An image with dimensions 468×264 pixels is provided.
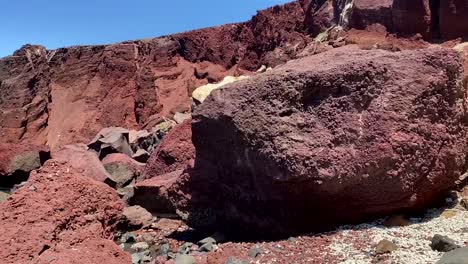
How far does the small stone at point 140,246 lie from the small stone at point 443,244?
3.13 m

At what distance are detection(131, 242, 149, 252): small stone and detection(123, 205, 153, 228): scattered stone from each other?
2.15 ft

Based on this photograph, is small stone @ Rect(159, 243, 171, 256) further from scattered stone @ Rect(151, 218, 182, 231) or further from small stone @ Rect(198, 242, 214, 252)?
scattered stone @ Rect(151, 218, 182, 231)

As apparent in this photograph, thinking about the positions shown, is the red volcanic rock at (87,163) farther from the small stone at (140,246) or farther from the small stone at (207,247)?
the small stone at (207,247)

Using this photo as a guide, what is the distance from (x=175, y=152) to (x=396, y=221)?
3.69m

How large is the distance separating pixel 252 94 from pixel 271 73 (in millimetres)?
309

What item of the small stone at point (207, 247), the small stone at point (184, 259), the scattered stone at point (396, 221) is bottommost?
the small stone at point (184, 259)

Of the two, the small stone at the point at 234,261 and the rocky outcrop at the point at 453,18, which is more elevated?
the rocky outcrop at the point at 453,18

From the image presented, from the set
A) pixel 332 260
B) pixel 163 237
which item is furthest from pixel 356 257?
pixel 163 237

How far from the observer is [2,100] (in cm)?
2608

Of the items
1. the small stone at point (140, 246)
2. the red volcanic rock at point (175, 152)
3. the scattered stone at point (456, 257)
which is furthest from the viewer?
the red volcanic rock at point (175, 152)

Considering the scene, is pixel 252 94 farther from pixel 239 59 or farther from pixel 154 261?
pixel 239 59

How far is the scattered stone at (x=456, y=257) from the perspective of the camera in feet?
10.6

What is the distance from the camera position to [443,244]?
151 inches

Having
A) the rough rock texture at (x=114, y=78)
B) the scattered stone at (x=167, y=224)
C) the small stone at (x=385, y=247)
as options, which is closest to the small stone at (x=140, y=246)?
the scattered stone at (x=167, y=224)
